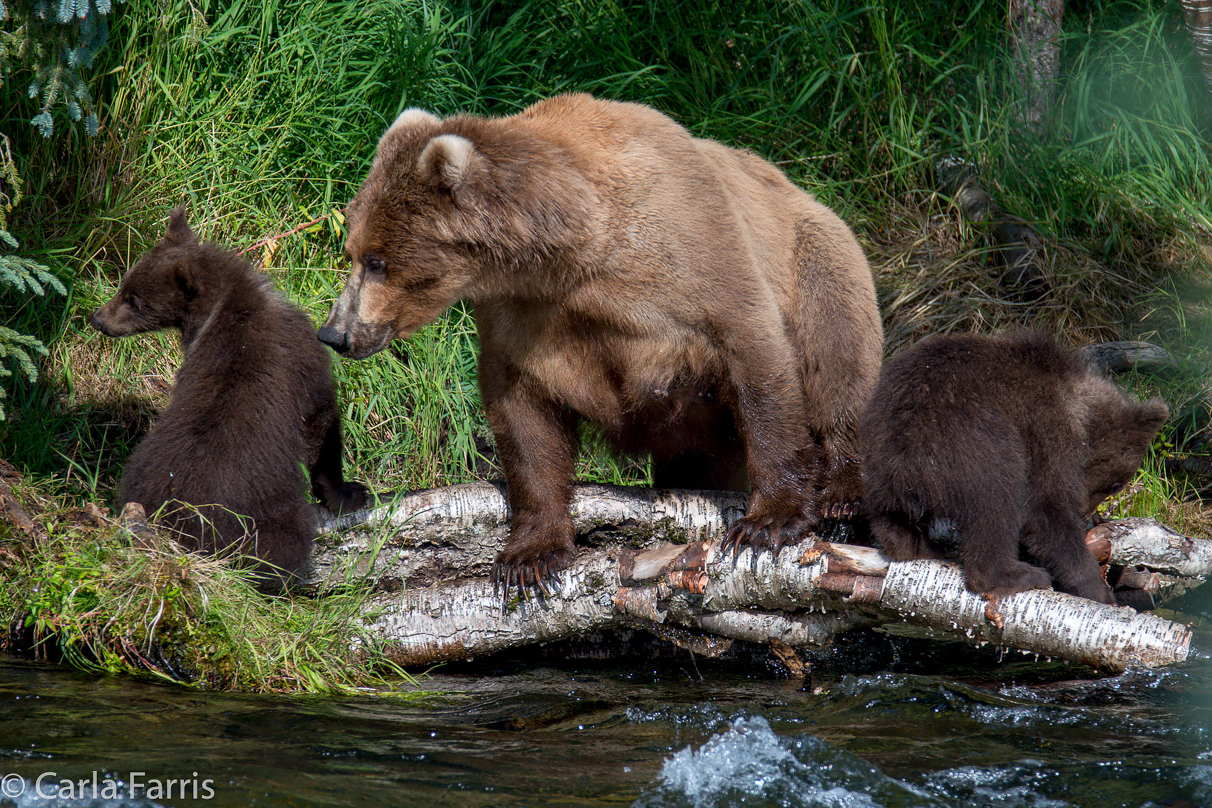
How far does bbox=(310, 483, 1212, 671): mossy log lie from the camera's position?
3.78 meters

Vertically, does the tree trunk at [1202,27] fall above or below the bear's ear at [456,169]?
above

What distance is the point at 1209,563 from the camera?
15.3 ft

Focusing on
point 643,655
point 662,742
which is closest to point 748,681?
point 643,655

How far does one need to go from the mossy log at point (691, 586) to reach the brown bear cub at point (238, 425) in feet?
1.08

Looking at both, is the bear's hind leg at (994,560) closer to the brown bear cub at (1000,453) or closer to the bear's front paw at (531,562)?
the brown bear cub at (1000,453)

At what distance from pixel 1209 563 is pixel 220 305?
441cm

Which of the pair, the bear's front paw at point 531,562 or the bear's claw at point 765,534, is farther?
the bear's front paw at point 531,562

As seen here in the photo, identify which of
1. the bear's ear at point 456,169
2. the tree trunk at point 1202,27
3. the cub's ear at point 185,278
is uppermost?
the tree trunk at point 1202,27

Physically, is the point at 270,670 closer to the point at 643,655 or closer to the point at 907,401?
the point at 643,655

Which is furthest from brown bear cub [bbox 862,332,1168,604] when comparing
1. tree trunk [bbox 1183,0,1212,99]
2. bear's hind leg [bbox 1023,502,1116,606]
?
tree trunk [bbox 1183,0,1212,99]

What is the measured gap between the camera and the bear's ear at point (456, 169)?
3988 millimetres

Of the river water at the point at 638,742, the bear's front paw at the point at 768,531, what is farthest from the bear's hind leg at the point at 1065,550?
the bear's front paw at the point at 768,531

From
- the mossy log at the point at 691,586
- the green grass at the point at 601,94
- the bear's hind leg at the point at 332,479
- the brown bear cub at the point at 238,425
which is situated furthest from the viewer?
the green grass at the point at 601,94

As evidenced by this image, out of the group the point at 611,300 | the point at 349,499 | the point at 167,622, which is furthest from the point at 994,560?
the point at 167,622
